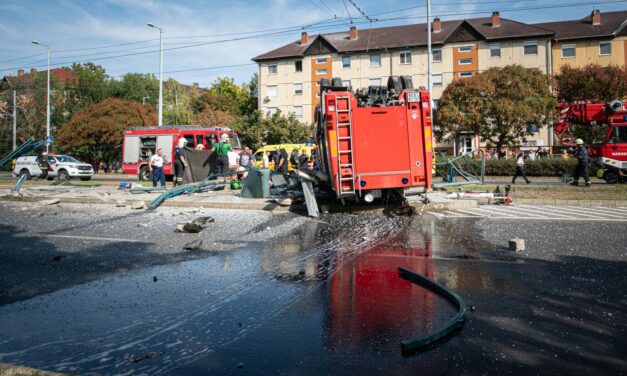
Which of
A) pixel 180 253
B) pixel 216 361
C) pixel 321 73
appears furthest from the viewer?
pixel 321 73

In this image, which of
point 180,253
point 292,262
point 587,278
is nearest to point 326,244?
point 292,262

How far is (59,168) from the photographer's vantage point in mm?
27938

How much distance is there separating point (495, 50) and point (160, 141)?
1479 inches

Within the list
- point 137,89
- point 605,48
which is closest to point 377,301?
point 605,48

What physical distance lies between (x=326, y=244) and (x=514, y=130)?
3393cm

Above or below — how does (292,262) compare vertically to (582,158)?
below

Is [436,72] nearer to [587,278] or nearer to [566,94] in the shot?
[566,94]

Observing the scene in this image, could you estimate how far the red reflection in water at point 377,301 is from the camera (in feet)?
12.5

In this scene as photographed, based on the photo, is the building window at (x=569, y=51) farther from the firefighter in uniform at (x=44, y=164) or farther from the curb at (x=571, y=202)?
the firefighter in uniform at (x=44, y=164)

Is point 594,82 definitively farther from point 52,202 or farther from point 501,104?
point 52,202

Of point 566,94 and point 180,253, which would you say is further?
point 566,94

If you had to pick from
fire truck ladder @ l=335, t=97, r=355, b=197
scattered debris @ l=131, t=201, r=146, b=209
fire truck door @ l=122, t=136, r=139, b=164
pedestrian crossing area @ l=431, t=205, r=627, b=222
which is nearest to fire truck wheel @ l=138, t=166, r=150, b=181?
fire truck door @ l=122, t=136, r=139, b=164

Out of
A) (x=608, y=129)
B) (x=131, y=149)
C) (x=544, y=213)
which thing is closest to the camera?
(x=544, y=213)

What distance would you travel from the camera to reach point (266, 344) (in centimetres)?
362
